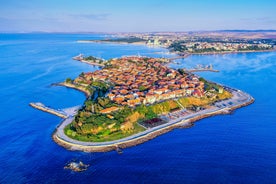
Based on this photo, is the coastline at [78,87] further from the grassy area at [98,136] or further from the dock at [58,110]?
the grassy area at [98,136]

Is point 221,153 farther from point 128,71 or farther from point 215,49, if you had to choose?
point 215,49

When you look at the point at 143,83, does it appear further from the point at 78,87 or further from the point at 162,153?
the point at 162,153

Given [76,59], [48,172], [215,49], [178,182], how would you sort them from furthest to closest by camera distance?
1. [215,49]
2. [76,59]
3. [48,172]
4. [178,182]

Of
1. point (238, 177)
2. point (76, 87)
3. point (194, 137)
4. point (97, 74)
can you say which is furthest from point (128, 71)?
point (238, 177)

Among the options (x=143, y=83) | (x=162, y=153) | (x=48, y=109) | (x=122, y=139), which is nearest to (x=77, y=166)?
(x=122, y=139)

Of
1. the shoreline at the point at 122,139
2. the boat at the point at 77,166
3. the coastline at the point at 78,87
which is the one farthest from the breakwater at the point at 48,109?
the boat at the point at 77,166

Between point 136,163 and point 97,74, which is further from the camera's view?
point 97,74
